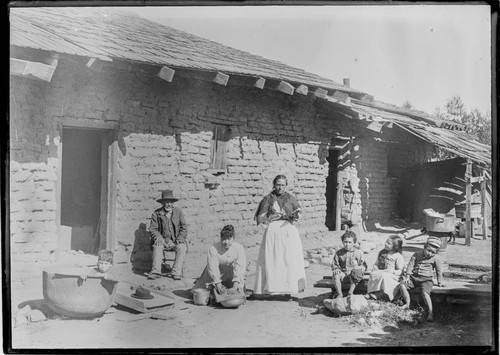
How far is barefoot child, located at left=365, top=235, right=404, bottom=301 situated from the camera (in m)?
5.30

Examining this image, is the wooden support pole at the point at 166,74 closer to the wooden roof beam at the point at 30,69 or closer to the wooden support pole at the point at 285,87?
the wooden roof beam at the point at 30,69

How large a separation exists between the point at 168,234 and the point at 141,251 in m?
0.45

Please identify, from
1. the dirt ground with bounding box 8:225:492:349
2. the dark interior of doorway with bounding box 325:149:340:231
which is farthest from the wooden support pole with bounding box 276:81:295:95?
the dirt ground with bounding box 8:225:492:349

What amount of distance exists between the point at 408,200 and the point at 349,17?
506cm

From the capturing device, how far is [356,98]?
340 inches

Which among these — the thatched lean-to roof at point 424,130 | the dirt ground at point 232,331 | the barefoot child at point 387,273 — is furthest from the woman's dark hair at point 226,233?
the thatched lean-to roof at point 424,130

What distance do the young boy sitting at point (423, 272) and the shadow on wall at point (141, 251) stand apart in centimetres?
325

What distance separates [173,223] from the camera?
20.3 feet

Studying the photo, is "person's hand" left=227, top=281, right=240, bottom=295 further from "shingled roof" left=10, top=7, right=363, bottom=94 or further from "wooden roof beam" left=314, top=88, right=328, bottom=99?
"wooden roof beam" left=314, top=88, right=328, bottom=99

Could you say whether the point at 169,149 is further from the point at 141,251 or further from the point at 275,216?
the point at 275,216

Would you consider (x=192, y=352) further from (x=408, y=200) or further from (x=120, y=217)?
(x=408, y=200)

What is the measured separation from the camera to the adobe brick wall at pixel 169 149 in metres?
5.48

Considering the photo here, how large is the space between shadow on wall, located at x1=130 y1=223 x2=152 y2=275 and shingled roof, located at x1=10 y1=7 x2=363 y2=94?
2250 millimetres

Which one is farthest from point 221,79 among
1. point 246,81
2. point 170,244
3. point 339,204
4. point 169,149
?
point 339,204
